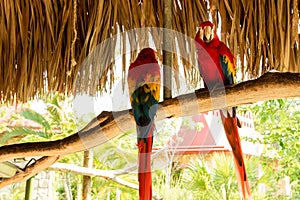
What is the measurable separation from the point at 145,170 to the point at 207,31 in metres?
0.29

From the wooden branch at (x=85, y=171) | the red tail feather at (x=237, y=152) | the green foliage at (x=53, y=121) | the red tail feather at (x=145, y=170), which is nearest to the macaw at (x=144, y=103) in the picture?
the red tail feather at (x=145, y=170)

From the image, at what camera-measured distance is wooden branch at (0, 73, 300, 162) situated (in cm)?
55

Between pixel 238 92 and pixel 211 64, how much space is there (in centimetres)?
15

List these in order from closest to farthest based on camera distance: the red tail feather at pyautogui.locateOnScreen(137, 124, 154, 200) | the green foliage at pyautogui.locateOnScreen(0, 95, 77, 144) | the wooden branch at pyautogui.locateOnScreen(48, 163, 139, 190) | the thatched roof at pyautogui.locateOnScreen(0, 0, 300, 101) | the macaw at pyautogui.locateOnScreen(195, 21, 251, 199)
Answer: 1. the red tail feather at pyautogui.locateOnScreen(137, 124, 154, 200)
2. the macaw at pyautogui.locateOnScreen(195, 21, 251, 199)
3. the thatched roof at pyautogui.locateOnScreen(0, 0, 300, 101)
4. the wooden branch at pyautogui.locateOnScreen(48, 163, 139, 190)
5. the green foliage at pyautogui.locateOnScreen(0, 95, 77, 144)

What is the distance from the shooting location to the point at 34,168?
112cm

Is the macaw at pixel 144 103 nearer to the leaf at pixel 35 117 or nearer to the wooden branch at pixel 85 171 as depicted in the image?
the wooden branch at pixel 85 171

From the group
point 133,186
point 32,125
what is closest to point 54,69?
point 133,186

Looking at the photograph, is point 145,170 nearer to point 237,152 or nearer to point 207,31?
point 237,152

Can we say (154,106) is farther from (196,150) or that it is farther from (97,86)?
(196,150)

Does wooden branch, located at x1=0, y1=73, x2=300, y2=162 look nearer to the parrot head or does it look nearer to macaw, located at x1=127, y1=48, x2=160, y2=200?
macaw, located at x1=127, y1=48, x2=160, y2=200

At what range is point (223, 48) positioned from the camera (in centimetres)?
72

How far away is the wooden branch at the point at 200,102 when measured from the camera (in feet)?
1.80

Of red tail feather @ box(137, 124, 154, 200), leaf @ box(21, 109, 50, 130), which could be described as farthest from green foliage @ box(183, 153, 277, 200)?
red tail feather @ box(137, 124, 154, 200)

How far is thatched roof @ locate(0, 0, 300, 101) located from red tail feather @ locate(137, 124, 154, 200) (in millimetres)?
391
